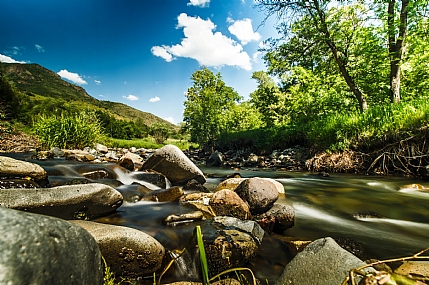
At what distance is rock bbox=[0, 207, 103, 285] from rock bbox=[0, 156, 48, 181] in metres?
3.21

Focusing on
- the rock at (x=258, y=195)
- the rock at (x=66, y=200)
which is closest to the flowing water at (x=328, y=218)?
the rock at (x=66, y=200)

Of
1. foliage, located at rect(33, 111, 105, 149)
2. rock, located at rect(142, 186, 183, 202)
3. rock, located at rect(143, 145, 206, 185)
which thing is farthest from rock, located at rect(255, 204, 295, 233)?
foliage, located at rect(33, 111, 105, 149)

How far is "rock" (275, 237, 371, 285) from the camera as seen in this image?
5.01ft

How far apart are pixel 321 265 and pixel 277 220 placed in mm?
1917

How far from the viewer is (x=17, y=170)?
11.5 feet

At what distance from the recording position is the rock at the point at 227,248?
7.78 feet

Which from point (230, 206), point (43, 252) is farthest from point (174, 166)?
point (43, 252)

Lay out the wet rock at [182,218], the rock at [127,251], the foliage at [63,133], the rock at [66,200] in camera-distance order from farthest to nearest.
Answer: the foliage at [63,133] → the wet rock at [182,218] → the rock at [66,200] → the rock at [127,251]

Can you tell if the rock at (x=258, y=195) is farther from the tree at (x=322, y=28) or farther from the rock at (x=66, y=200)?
the tree at (x=322, y=28)

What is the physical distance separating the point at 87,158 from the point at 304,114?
11.8 metres

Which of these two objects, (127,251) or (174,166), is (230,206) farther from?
(174,166)

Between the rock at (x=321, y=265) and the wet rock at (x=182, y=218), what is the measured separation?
1759mm

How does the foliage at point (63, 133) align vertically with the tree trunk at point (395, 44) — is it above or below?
below

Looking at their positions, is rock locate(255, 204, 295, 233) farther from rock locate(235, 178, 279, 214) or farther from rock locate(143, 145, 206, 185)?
rock locate(143, 145, 206, 185)
